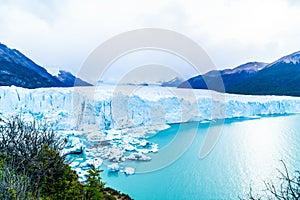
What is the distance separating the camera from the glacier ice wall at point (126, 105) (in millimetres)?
12695

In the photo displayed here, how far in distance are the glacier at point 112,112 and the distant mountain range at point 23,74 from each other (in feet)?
13.5

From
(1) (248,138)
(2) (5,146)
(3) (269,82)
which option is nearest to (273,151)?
(1) (248,138)

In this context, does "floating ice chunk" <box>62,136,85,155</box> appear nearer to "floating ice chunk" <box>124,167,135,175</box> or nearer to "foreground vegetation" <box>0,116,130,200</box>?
"floating ice chunk" <box>124,167,135,175</box>

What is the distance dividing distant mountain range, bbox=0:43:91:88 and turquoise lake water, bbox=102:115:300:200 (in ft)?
35.2

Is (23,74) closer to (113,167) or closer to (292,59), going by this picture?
(113,167)

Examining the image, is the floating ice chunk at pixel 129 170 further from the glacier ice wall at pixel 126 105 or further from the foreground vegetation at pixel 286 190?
the glacier ice wall at pixel 126 105

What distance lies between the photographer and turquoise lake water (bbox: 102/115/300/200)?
6.16 meters

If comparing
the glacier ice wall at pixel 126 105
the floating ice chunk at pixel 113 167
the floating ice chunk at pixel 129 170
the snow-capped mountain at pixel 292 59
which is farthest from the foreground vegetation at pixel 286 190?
the snow-capped mountain at pixel 292 59

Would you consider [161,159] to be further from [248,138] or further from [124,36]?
[248,138]

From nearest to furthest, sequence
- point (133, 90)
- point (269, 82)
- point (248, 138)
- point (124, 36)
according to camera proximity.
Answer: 1. point (124, 36)
2. point (248, 138)
3. point (133, 90)
4. point (269, 82)

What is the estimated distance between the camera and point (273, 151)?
9406 millimetres

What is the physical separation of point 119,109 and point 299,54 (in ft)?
108

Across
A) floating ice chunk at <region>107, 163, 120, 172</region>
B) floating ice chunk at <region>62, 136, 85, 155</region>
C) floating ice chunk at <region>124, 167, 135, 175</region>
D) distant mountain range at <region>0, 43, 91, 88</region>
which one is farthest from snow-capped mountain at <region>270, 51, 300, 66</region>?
floating ice chunk at <region>107, 163, 120, 172</region>

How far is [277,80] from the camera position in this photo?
3192 centimetres
